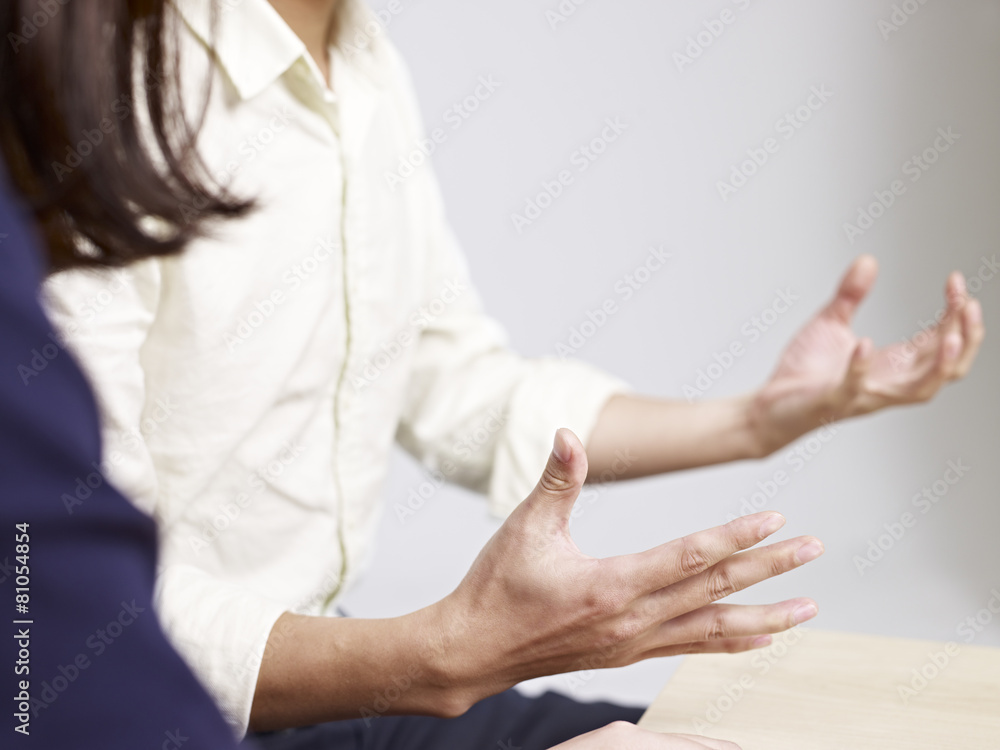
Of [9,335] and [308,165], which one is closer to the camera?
[9,335]

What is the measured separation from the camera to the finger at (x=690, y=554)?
20.0 inches

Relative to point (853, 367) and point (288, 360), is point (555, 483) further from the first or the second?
point (853, 367)

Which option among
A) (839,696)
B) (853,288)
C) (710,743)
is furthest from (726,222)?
(710,743)

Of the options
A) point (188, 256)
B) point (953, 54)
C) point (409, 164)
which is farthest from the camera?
point (953, 54)

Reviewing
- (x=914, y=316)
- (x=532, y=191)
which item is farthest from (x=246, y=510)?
(x=914, y=316)

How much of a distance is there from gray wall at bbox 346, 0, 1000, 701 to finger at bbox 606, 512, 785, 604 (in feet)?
4.59

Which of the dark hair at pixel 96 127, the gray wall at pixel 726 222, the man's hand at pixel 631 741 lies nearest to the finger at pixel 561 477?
the man's hand at pixel 631 741

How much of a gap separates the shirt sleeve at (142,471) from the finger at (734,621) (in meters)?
0.24

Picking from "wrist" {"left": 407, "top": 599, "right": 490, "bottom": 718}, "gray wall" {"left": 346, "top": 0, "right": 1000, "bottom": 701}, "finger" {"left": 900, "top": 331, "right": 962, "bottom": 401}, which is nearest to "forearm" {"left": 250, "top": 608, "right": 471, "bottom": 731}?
"wrist" {"left": 407, "top": 599, "right": 490, "bottom": 718}

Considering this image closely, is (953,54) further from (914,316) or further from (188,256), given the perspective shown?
(188,256)

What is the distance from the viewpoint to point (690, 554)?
513 mm

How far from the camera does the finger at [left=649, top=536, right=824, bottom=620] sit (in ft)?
1.71

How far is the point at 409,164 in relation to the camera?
0.92 meters

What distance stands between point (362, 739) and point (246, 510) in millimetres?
193
